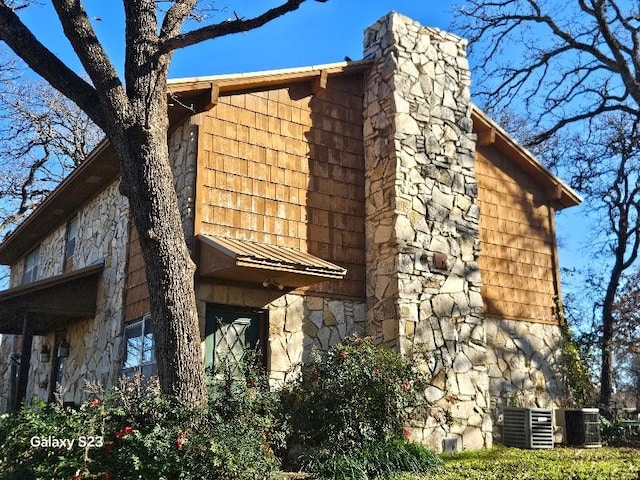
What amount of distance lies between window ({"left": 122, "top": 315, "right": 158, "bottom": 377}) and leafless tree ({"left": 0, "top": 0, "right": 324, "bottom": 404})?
3.11 meters

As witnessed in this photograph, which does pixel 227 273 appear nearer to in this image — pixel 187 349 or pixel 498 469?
pixel 187 349

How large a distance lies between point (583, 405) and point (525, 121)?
13000 millimetres

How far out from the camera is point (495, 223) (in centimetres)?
1316

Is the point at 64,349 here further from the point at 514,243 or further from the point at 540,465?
the point at 514,243

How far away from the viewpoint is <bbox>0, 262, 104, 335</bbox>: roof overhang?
1136 cm

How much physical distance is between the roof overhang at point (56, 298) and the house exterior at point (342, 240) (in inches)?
1.6

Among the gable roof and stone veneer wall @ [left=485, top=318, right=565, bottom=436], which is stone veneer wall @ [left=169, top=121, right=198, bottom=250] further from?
stone veneer wall @ [left=485, top=318, right=565, bottom=436]

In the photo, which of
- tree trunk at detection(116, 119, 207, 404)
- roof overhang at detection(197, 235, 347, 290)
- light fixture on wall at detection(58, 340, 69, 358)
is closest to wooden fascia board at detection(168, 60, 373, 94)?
tree trunk at detection(116, 119, 207, 404)

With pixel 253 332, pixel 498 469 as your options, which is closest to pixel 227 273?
pixel 253 332

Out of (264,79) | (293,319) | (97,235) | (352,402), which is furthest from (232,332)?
(97,235)

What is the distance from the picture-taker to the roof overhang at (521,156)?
13.1m

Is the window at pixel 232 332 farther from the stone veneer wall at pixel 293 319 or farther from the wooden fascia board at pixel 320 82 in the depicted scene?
the wooden fascia board at pixel 320 82

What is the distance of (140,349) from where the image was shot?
404 inches

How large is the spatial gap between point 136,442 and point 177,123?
545 centimetres
